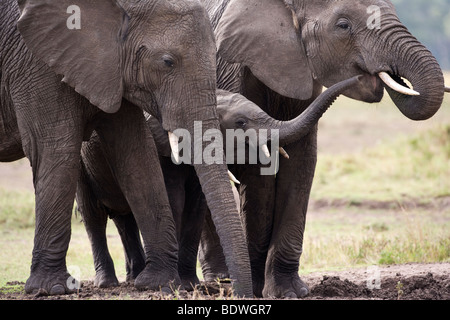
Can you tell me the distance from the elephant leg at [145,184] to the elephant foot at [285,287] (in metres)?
0.87

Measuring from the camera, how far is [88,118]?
275 inches

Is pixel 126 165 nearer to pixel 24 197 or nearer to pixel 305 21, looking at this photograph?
pixel 305 21

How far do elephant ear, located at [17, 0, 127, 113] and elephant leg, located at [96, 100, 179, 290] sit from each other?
1.53 feet

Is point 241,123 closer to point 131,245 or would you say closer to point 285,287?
point 285,287

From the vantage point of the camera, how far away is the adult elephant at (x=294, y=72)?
7082mm

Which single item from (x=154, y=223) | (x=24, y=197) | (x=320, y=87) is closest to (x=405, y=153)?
(x=24, y=197)

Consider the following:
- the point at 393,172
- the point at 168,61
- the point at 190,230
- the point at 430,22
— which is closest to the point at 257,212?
the point at 190,230

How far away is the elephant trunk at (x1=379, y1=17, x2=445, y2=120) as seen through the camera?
22.7 ft

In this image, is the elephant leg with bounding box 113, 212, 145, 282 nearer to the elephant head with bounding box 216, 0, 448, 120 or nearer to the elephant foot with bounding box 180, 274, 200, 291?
the elephant foot with bounding box 180, 274, 200, 291

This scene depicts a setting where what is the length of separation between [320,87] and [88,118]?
196 cm

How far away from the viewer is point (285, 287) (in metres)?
7.63

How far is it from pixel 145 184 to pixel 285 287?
54.2 inches

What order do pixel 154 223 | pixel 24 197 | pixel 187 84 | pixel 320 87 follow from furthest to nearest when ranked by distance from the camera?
1. pixel 24 197
2. pixel 320 87
3. pixel 154 223
4. pixel 187 84

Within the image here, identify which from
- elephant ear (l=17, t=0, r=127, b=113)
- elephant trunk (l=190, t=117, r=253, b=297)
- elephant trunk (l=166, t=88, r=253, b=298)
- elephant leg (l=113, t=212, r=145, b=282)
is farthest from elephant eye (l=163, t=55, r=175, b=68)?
elephant leg (l=113, t=212, r=145, b=282)
